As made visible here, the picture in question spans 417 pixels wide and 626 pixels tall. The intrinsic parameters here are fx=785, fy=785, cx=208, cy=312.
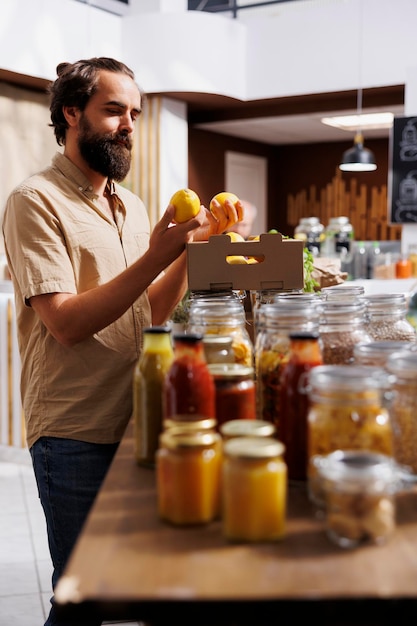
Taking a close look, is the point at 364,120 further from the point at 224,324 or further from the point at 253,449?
the point at 253,449

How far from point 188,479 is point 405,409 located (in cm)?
35

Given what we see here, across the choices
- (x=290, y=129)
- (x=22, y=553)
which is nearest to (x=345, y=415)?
(x=22, y=553)

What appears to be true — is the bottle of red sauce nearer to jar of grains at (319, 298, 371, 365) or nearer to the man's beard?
jar of grains at (319, 298, 371, 365)

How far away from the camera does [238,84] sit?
27.1 ft

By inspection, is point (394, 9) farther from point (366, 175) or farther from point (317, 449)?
point (317, 449)

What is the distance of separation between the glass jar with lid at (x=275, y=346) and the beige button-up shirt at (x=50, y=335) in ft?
1.89

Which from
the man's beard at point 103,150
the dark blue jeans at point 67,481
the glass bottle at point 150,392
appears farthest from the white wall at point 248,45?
the glass bottle at point 150,392

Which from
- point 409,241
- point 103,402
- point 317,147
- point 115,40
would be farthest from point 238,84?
point 103,402

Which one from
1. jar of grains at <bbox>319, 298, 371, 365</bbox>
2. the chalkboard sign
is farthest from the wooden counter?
the chalkboard sign

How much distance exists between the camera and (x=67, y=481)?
1816mm

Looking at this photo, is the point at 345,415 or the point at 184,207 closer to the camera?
the point at 345,415

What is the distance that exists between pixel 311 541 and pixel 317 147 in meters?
11.0

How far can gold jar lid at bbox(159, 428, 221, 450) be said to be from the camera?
3.04ft

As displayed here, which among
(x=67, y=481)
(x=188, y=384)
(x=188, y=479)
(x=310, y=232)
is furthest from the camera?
(x=310, y=232)
